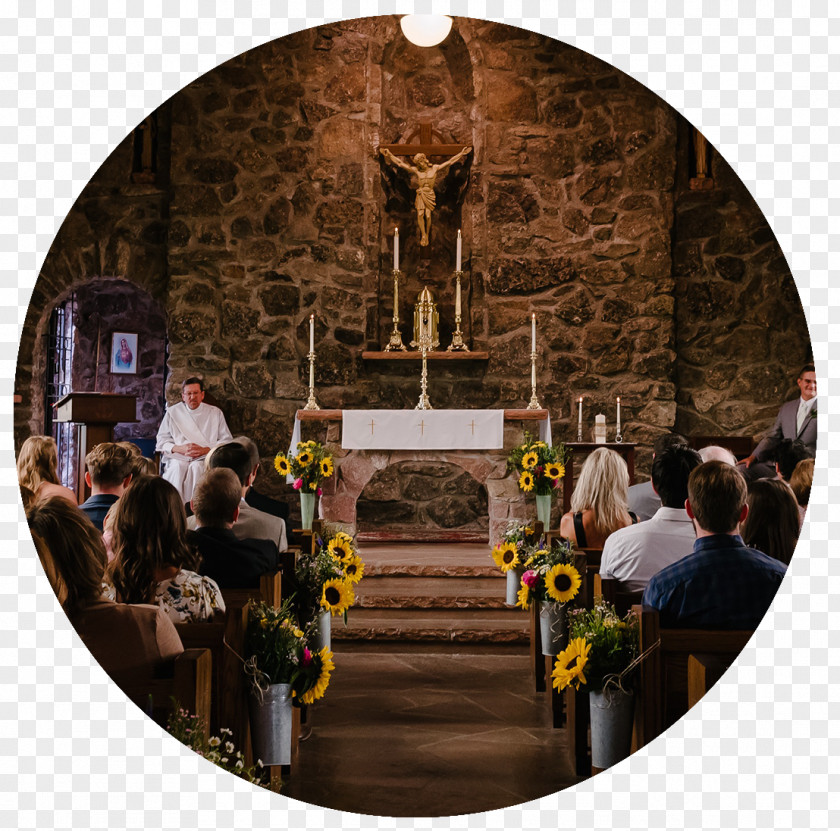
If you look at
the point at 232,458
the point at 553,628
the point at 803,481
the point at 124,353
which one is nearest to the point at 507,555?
the point at 553,628

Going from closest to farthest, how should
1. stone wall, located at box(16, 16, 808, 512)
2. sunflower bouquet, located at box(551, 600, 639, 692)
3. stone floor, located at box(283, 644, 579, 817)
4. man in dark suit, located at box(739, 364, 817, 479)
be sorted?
sunflower bouquet, located at box(551, 600, 639, 692), stone floor, located at box(283, 644, 579, 817), man in dark suit, located at box(739, 364, 817, 479), stone wall, located at box(16, 16, 808, 512)

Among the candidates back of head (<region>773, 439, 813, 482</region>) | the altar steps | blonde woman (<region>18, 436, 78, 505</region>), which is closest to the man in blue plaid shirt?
blonde woman (<region>18, 436, 78, 505</region>)

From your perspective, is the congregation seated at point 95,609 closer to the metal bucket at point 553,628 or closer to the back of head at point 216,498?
the back of head at point 216,498

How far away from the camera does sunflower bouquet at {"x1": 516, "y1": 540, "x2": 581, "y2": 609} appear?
3.73 m

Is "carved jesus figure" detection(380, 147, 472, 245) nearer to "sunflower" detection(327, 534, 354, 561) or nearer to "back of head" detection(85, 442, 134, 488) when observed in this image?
A: "sunflower" detection(327, 534, 354, 561)

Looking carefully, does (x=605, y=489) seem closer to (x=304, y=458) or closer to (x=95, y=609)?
(x=95, y=609)

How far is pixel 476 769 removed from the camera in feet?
11.6

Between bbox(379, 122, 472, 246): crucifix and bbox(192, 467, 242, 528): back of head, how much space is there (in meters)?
5.35

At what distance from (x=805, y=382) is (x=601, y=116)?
10.7ft

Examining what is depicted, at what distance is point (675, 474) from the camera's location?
3.53 m

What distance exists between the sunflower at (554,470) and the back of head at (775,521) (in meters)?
3.25

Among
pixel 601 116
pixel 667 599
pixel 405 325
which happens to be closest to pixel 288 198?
pixel 405 325

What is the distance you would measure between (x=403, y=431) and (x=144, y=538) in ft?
13.2

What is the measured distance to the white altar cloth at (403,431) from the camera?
264 inches
